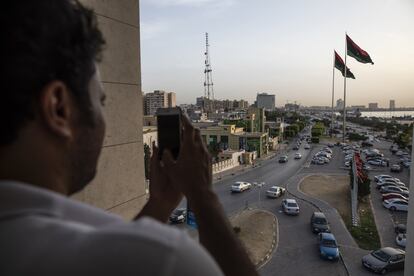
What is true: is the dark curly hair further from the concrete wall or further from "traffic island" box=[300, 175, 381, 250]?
"traffic island" box=[300, 175, 381, 250]

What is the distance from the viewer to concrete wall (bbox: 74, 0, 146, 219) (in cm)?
199

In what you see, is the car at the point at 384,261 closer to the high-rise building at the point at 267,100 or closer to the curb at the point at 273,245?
the curb at the point at 273,245

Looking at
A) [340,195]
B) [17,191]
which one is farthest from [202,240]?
[340,195]

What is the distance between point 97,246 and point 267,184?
1985 cm

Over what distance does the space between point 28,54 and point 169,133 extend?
0.72 m

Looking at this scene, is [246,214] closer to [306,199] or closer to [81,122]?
[306,199]

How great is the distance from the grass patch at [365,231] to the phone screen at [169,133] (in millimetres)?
11327

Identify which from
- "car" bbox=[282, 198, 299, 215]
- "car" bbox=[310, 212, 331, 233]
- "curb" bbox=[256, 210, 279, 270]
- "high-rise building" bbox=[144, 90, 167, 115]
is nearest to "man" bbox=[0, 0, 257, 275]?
"curb" bbox=[256, 210, 279, 270]

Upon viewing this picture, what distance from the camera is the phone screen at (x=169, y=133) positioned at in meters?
1.15

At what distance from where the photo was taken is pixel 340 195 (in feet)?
57.5

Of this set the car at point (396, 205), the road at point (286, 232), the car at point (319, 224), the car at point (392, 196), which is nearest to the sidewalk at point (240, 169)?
the road at point (286, 232)

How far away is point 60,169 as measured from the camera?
592mm

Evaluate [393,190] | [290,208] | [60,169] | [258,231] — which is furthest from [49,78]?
[393,190]

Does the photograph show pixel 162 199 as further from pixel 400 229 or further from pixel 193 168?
pixel 400 229
